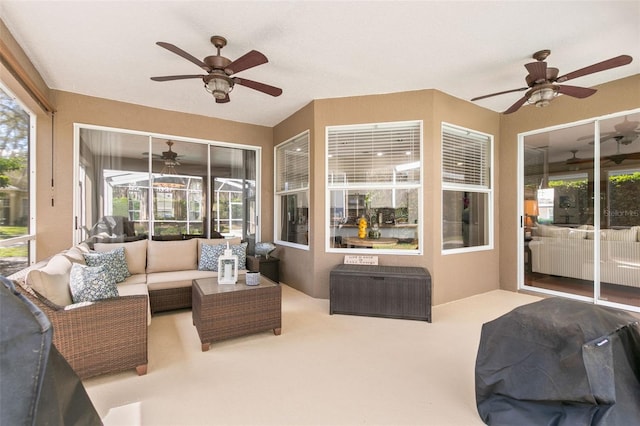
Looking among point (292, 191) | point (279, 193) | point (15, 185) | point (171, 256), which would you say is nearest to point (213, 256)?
point (171, 256)

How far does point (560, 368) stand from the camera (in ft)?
5.00

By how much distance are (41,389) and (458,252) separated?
436 cm

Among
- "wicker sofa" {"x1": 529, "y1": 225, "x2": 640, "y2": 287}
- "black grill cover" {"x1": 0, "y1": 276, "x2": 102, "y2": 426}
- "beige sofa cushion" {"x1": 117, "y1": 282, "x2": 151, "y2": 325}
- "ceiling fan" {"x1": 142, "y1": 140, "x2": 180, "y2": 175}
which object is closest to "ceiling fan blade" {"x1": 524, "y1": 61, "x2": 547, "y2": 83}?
"wicker sofa" {"x1": 529, "y1": 225, "x2": 640, "y2": 287}

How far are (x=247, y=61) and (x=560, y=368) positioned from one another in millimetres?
3053

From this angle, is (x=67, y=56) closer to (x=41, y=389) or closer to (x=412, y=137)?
(x=41, y=389)

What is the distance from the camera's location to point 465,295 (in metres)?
4.19

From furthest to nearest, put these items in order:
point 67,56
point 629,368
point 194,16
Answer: point 67,56 → point 194,16 → point 629,368

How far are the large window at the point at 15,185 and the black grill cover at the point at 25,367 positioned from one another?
10.4 ft

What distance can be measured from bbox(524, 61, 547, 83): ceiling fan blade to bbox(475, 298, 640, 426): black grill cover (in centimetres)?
234

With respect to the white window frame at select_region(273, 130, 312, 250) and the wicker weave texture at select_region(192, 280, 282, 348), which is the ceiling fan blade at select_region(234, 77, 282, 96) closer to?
the white window frame at select_region(273, 130, 312, 250)

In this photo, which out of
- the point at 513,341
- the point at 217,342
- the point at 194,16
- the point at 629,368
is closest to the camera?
the point at 629,368

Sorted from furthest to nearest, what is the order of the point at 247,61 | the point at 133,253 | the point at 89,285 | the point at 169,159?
the point at 169,159 → the point at 133,253 → the point at 247,61 → the point at 89,285

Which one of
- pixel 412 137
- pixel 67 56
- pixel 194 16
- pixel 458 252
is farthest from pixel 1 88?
pixel 458 252

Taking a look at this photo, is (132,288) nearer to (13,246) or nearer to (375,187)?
(13,246)
